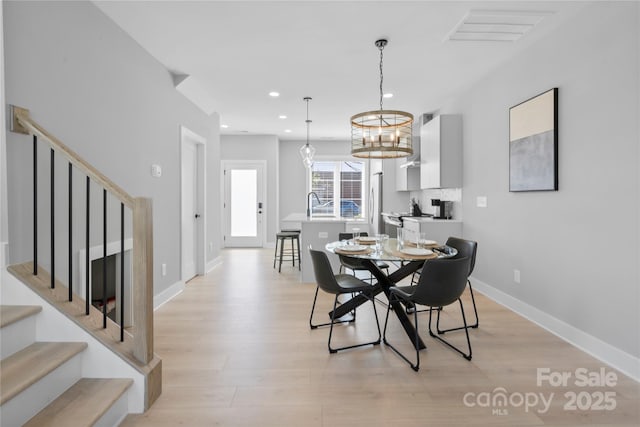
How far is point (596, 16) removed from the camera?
2471mm

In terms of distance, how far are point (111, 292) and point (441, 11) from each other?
372cm

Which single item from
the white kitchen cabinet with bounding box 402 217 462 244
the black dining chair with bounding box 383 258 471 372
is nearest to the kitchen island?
the white kitchen cabinet with bounding box 402 217 462 244

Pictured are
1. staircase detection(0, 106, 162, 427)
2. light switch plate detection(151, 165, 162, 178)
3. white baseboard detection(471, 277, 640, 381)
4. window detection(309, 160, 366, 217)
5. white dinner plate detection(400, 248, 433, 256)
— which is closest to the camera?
staircase detection(0, 106, 162, 427)

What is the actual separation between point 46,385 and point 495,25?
147 inches

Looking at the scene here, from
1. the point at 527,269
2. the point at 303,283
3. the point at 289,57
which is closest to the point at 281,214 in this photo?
the point at 303,283

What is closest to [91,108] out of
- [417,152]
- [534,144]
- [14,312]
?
[14,312]

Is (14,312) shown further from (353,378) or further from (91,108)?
(353,378)

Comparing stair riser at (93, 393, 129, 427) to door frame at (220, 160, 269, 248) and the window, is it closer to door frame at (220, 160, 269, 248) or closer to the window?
door frame at (220, 160, 269, 248)

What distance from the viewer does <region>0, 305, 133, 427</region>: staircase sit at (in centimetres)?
144

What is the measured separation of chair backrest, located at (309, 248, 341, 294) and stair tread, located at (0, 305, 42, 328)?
1.71 meters

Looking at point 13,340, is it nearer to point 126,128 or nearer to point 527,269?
point 126,128

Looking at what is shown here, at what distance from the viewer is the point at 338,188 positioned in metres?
8.30

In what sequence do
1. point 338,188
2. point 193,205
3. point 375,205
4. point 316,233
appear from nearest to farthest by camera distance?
point 316,233
point 193,205
point 375,205
point 338,188

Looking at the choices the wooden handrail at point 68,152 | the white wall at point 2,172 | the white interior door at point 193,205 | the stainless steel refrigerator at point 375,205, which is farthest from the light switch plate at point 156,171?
the stainless steel refrigerator at point 375,205
